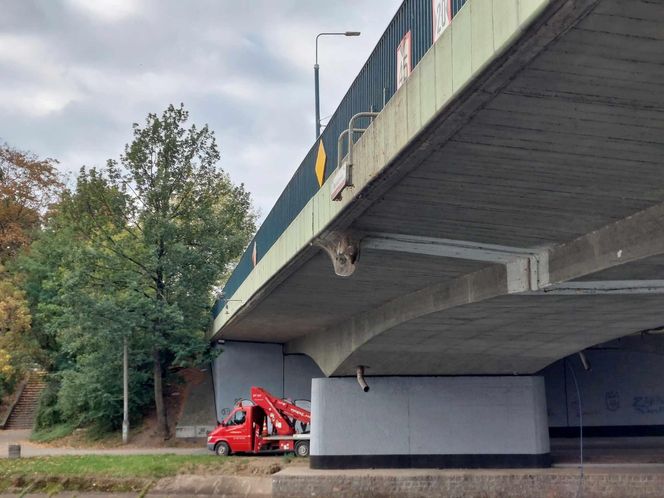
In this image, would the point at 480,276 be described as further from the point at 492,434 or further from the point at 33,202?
the point at 33,202

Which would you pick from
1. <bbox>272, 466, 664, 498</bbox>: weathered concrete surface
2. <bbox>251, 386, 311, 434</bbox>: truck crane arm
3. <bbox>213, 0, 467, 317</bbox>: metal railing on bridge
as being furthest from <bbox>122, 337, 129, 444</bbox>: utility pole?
<bbox>213, 0, 467, 317</bbox>: metal railing on bridge

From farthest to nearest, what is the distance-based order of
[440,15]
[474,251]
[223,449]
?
[223,449] < [474,251] < [440,15]

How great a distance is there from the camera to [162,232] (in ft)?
92.4

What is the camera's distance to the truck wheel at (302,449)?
23522 millimetres

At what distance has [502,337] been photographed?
16.3 metres

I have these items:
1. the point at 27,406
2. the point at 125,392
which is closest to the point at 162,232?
the point at 125,392

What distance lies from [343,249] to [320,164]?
1.98m

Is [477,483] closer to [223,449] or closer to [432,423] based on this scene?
[432,423]

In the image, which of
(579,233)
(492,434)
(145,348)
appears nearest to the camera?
(579,233)

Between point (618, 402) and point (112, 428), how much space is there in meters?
19.5

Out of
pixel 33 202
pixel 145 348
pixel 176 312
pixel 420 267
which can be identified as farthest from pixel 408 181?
pixel 33 202

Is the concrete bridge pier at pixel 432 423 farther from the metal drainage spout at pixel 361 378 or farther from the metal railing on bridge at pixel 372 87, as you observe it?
the metal railing on bridge at pixel 372 87

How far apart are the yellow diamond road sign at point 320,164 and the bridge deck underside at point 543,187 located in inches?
52.6

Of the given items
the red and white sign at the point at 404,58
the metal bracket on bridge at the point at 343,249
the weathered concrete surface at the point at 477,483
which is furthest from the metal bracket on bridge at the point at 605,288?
the weathered concrete surface at the point at 477,483
